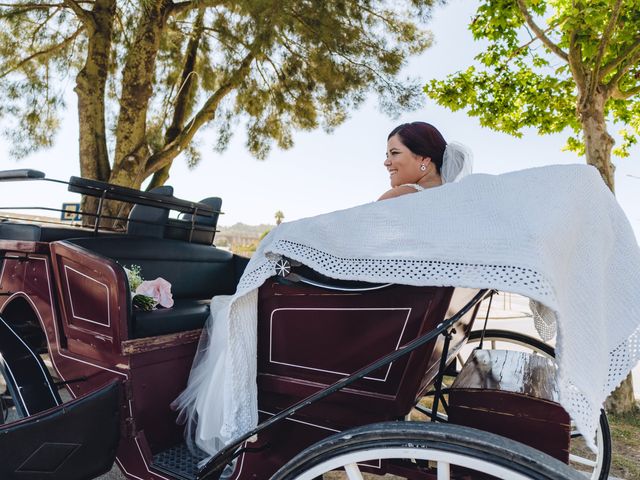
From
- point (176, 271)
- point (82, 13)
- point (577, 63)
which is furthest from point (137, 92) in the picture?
point (577, 63)

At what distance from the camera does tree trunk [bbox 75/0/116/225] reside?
238 inches

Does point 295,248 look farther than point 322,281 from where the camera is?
No

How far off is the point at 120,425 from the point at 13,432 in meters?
0.36

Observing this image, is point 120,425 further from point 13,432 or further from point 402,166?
point 402,166

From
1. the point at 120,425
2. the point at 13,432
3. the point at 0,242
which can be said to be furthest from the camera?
the point at 0,242

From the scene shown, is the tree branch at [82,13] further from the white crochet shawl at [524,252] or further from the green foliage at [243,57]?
the white crochet shawl at [524,252]

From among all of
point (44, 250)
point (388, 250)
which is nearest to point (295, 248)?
point (388, 250)

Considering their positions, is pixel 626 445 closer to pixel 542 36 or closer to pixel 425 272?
pixel 425 272

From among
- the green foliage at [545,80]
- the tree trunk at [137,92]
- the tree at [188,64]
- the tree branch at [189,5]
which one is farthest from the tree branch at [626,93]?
the tree trunk at [137,92]

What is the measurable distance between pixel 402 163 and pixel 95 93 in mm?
5670

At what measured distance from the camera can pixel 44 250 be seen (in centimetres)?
212

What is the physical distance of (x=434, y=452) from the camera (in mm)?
1039

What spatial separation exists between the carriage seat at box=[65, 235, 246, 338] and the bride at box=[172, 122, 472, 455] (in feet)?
0.63

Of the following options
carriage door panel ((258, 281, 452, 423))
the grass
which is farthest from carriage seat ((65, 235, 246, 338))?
the grass
